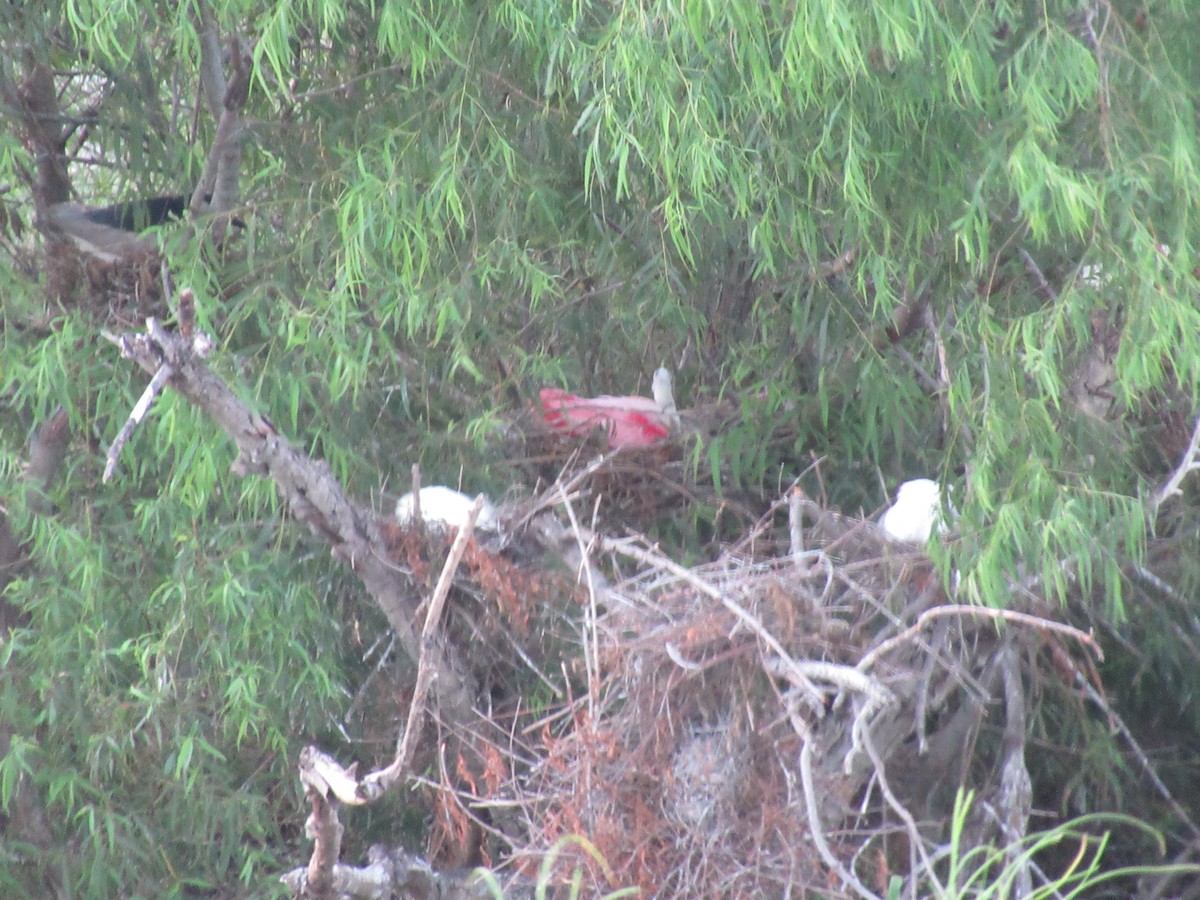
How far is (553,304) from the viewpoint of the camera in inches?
132

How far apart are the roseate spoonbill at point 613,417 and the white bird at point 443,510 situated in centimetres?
35

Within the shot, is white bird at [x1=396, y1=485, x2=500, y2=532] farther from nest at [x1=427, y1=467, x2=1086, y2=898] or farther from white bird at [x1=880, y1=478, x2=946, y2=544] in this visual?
white bird at [x1=880, y1=478, x2=946, y2=544]

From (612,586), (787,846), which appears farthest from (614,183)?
(787,846)

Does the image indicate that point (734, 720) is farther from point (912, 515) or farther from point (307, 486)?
point (307, 486)

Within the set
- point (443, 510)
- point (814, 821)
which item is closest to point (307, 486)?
point (443, 510)

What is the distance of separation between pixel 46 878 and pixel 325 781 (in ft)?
4.96

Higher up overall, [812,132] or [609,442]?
[812,132]

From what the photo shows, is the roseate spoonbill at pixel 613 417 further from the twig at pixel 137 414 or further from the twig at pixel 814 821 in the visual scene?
the twig at pixel 137 414

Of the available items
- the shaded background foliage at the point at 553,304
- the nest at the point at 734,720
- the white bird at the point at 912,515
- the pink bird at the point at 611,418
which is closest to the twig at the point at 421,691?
the nest at the point at 734,720

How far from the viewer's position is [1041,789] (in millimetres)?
3682

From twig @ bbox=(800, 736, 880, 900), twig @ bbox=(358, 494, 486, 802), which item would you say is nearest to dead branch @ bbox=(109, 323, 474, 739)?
twig @ bbox=(358, 494, 486, 802)

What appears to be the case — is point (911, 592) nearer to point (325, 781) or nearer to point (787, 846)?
point (787, 846)

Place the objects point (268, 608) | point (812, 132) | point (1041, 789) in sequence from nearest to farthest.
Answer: point (812, 132), point (268, 608), point (1041, 789)

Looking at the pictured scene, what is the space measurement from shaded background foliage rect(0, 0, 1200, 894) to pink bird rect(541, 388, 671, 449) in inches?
3.6
